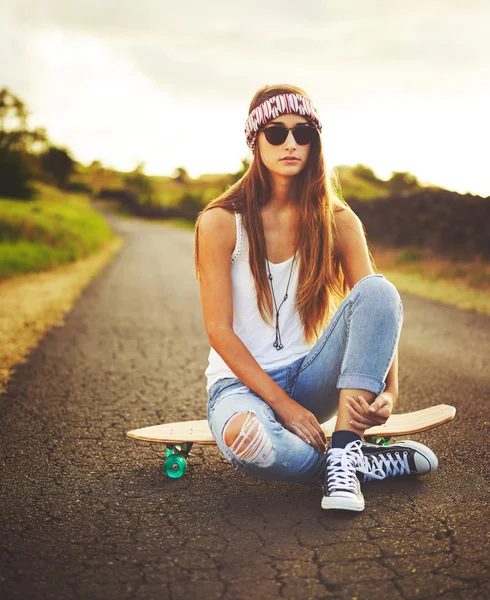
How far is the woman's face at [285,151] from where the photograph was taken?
260 centimetres

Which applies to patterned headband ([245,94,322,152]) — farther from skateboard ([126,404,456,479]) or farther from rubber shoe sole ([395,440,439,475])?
rubber shoe sole ([395,440,439,475])

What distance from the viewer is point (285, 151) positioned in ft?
8.59

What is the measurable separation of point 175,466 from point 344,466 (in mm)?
823

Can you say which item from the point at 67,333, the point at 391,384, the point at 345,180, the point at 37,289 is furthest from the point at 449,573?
the point at 345,180

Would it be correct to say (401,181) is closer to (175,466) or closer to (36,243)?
(36,243)

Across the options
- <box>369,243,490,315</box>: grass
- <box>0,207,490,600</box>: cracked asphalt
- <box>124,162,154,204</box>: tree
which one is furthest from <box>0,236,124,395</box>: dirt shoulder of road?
<box>124,162,154,204</box>: tree

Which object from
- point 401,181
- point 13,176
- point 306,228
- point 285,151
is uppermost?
point 13,176

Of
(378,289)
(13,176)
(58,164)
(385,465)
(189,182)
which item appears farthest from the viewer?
(189,182)

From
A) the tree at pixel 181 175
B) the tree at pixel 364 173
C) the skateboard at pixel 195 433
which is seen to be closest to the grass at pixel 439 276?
the skateboard at pixel 195 433

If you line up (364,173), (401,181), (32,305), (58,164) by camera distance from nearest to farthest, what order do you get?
(32,305) < (401,181) < (364,173) < (58,164)

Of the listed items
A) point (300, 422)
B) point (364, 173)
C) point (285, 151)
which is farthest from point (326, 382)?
point (364, 173)

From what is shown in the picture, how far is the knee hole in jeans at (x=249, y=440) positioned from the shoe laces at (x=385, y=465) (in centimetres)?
46

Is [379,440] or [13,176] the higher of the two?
[13,176]

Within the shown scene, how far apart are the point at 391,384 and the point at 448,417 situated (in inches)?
16.9
